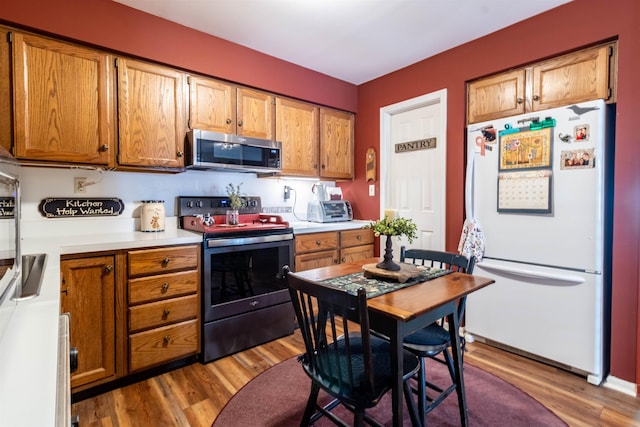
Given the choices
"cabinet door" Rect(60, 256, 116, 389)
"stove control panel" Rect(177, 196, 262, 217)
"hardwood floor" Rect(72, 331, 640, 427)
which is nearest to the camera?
"hardwood floor" Rect(72, 331, 640, 427)

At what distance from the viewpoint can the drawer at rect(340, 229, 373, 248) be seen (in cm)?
324

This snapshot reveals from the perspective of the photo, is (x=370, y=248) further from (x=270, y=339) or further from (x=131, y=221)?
(x=131, y=221)

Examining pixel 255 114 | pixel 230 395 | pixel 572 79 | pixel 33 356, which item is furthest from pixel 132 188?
pixel 572 79

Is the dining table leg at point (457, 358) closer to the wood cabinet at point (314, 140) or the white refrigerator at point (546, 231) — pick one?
the white refrigerator at point (546, 231)

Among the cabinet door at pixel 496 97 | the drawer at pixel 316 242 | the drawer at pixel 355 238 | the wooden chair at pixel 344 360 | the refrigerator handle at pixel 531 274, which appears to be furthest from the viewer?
the drawer at pixel 355 238

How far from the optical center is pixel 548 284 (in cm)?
224

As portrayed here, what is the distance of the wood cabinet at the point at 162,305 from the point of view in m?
2.07

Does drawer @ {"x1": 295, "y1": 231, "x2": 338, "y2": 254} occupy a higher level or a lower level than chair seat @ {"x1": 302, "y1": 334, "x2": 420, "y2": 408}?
higher

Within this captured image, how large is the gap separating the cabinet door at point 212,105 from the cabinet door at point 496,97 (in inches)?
78.7

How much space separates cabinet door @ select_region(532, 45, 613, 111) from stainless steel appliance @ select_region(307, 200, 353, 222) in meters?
1.92

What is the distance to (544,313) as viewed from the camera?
2264mm

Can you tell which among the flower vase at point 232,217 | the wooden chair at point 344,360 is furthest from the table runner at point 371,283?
the flower vase at point 232,217

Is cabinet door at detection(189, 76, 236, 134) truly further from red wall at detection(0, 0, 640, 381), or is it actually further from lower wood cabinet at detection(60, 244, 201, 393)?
lower wood cabinet at detection(60, 244, 201, 393)

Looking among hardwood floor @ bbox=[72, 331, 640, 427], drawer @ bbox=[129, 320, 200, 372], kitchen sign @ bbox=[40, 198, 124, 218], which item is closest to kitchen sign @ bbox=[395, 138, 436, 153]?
hardwood floor @ bbox=[72, 331, 640, 427]
